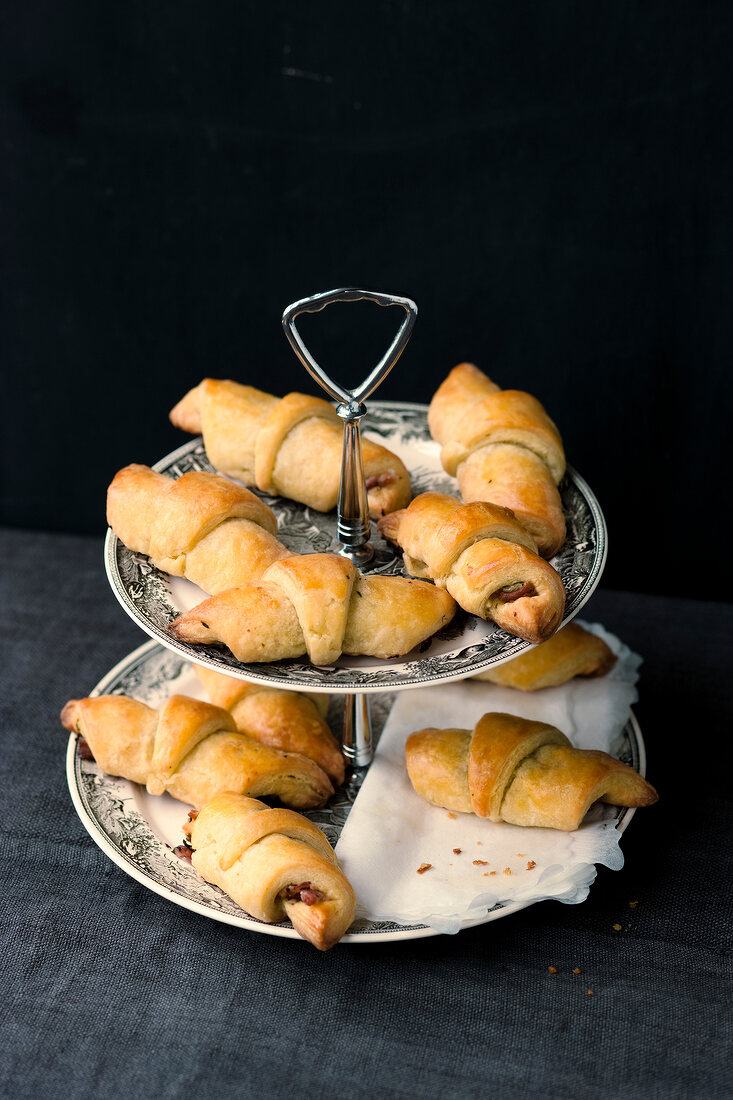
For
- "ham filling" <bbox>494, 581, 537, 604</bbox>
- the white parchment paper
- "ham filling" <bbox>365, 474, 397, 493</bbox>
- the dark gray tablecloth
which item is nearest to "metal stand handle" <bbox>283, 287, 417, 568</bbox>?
"ham filling" <bbox>365, 474, 397, 493</bbox>

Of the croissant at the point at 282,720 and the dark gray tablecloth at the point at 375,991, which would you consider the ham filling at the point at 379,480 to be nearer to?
the croissant at the point at 282,720

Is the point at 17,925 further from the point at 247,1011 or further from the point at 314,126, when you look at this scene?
the point at 314,126

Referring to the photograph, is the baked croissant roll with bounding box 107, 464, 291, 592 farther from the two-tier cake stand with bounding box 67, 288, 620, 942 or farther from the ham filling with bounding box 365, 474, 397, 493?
the ham filling with bounding box 365, 474, 397, 493

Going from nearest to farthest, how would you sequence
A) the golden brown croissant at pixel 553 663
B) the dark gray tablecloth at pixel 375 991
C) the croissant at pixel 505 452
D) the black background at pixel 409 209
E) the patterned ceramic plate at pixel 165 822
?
the dark gray tablecloth at pixel 375 991
the patterned ceramic plate at pixel 165 822
the croissant at pixel 505 452
the golden brown croissant at pixel 553 663
the black background at pixel 409 209

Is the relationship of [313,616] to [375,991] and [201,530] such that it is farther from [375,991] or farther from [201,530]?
[375,991]

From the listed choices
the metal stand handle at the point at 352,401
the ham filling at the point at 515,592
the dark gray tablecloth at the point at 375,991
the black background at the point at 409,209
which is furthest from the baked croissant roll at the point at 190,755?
the black background at the point at 409,209
